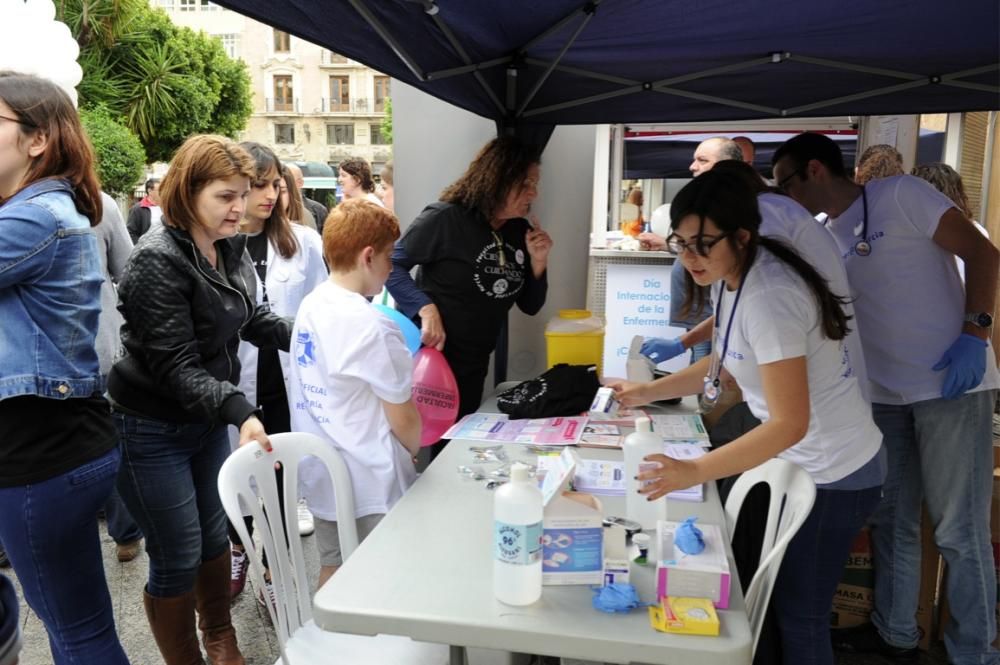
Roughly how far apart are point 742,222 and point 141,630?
2.36 metres

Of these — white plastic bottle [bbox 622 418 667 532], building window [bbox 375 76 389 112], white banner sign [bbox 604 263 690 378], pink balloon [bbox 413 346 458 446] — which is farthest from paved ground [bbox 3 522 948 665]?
building window [bbox 375 76 389 112]

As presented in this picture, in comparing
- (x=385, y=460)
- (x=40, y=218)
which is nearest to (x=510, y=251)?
(x=385, y=460)

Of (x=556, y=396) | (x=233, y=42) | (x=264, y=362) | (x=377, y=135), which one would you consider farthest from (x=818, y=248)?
(x=233, y=42)

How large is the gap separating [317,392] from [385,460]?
248mm

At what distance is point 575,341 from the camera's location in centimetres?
263

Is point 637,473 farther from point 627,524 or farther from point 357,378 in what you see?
point 357,378

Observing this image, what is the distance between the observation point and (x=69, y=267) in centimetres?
149

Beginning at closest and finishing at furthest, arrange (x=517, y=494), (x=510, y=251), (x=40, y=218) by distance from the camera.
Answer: (x=517, y=494) < (x=40, y=218) < (x=510, y=251)

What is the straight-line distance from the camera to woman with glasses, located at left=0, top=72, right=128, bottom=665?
1.43 metres

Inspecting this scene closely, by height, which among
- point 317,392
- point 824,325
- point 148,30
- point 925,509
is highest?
point 148,30

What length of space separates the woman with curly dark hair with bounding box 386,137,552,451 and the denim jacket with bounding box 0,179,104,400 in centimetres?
111

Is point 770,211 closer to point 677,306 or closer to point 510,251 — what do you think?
point 510,251

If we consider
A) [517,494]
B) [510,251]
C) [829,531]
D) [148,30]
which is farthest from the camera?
[148,30]

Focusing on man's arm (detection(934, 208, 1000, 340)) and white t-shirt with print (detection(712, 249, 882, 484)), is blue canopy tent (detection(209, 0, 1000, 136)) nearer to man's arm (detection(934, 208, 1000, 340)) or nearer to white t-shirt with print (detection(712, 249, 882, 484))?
man's arm (detection(934, 208, 1000, 340))
